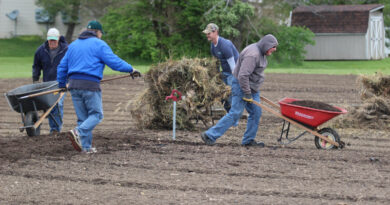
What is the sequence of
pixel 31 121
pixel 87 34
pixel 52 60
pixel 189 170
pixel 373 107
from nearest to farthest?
pixel 189 170 < pixel 87 34 < pixel 31 121 < pixel 52 60 < pixel 373 107

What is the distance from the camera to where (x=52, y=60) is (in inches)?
446

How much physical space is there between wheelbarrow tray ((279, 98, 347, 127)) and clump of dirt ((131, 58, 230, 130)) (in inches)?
90.7

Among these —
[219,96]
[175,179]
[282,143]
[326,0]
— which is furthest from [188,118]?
[326,0]

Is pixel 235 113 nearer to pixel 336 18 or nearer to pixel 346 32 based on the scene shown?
pixel 346 32

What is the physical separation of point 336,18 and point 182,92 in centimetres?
3715

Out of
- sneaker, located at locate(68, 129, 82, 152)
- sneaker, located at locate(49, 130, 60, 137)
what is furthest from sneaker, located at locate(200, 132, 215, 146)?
sneaker, located at locate(49, 130, 60, 137)

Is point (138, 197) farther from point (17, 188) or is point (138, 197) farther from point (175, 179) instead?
point (17, 188)

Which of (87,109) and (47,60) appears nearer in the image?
(87,109)

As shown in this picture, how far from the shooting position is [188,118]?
11.8 metres

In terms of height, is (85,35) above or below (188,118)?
above

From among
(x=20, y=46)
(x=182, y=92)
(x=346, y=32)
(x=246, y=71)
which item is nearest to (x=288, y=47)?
(x=346, y=32)

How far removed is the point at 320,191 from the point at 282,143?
3.44 m

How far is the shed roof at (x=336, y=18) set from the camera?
4581 centimetres

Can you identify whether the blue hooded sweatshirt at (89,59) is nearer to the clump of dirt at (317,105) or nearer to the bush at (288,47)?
the clump of dirt at (317,105)
